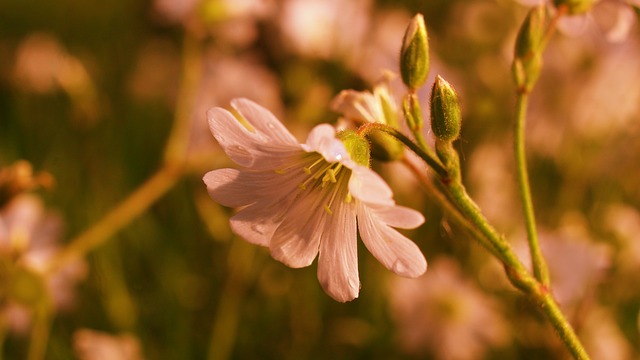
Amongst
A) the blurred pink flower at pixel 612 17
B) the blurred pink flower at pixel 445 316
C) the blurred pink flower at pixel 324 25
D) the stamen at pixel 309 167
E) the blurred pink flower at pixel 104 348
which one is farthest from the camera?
the blurred pink flower at pixel 324 25

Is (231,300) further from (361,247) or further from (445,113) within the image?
(445,113)

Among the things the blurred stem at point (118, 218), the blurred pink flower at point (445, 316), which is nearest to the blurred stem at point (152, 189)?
the blurred stem at point (118, 218)

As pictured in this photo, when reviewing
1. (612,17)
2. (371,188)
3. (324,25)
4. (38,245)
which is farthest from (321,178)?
(324,25)

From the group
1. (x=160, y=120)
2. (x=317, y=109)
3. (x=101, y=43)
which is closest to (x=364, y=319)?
(x=317, y=109)

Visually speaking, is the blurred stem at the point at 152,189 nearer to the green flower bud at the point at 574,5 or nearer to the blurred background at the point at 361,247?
the blurred background at the point at 361,247

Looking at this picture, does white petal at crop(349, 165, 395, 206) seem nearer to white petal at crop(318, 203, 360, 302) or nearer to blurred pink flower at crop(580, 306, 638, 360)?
white petal at crop(318, 203, 360, 302)

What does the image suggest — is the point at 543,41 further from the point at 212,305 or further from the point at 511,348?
the point at 212,305

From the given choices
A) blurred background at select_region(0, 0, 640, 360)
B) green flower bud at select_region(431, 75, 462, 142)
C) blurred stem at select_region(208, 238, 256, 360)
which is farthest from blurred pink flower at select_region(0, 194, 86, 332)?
green flower bud at select_region(431, 75, 462, 142)
